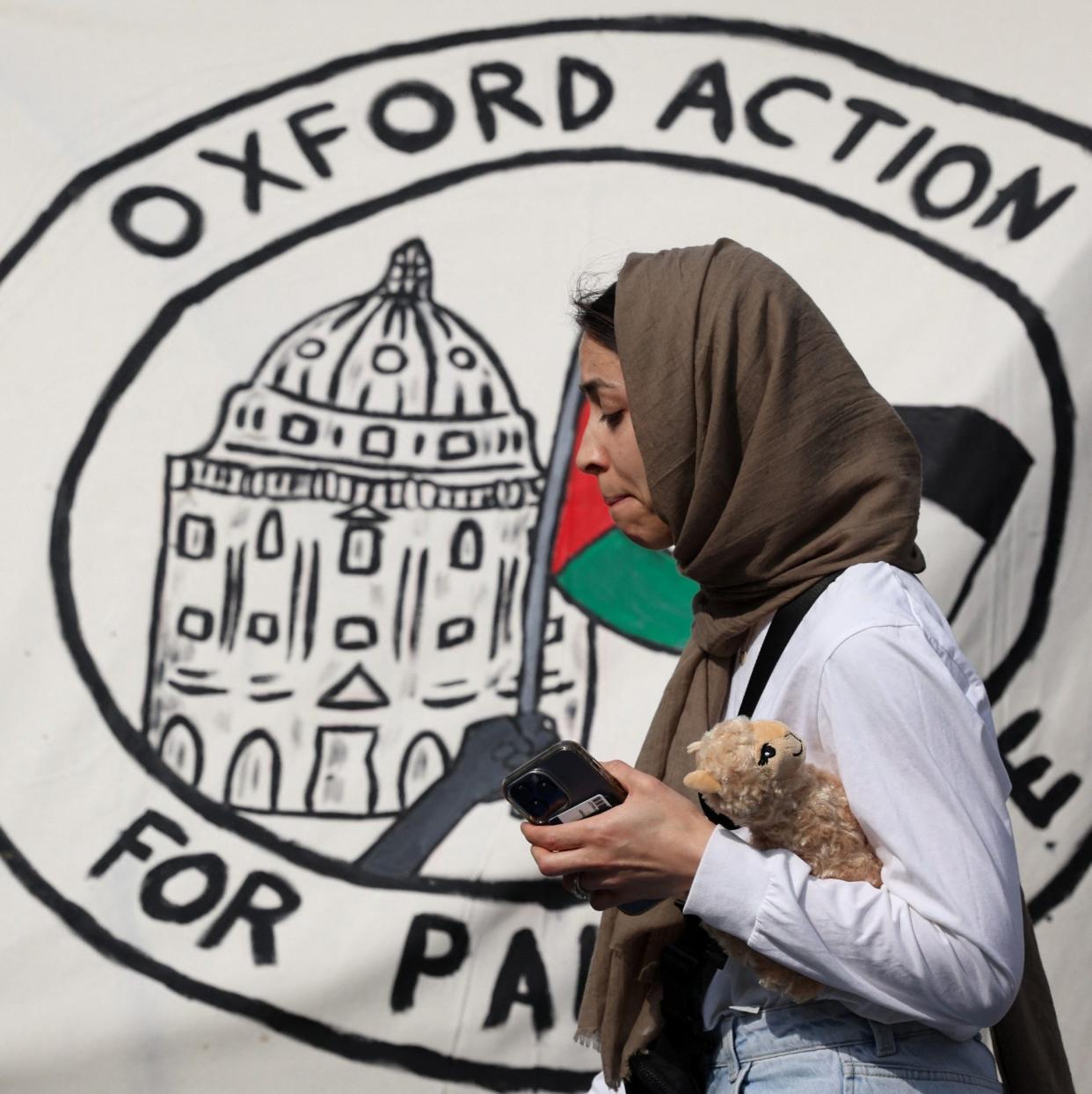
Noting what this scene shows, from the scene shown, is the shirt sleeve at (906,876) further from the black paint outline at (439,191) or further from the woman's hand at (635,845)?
the black paint outline at (439,191)

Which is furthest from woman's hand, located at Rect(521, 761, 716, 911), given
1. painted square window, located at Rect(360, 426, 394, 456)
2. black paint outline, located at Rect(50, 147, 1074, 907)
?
painted square window, located at Rect(360, 426, 394, 456)

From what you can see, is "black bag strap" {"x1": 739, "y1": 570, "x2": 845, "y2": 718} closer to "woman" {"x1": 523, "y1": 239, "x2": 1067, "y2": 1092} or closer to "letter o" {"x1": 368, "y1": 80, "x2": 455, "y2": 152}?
"woman" {"x1": 523, "y1": 239, "x2": 1067, "y2": 1092}

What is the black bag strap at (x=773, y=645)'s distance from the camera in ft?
3.27

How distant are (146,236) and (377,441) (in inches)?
19.5

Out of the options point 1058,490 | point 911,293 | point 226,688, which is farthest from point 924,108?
point 226,688

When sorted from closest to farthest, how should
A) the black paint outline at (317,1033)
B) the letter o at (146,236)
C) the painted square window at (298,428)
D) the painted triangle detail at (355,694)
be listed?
the black paint outline at (317,1033)
the painted triangle detail at (355,694)
the painted square window at (298,428)
the letter o at (146,236)

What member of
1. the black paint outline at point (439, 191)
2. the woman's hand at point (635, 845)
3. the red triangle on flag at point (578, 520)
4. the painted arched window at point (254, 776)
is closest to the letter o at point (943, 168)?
the black paint outline at point (439, 191)

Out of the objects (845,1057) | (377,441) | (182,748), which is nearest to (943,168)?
(377,441)

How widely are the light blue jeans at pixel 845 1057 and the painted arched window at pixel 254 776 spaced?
974mm

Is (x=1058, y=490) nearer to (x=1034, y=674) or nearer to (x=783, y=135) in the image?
(x=1034, y=674)

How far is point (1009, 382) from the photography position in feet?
6.15

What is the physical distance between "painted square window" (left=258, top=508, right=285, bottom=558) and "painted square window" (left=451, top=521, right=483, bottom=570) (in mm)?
239

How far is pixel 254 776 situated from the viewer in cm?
182

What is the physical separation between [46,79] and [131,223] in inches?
11.1
